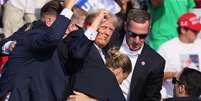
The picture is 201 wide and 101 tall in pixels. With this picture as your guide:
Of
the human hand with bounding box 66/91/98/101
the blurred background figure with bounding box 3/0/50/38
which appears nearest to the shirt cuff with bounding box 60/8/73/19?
the human hand with bounding box 66/91/98/101

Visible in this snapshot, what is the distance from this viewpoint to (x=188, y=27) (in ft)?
27.2

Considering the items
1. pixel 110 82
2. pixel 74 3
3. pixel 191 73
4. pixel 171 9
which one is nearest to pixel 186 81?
pixel 191 73

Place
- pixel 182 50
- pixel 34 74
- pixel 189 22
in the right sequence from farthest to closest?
pixel 189 22 → pixel 182 50 → pixel 34 74

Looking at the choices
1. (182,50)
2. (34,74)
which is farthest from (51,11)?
(182,50)

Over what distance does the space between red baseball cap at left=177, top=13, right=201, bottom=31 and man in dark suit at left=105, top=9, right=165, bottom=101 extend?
4.49 feet

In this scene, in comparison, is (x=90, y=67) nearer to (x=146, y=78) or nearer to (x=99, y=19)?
(x=99, y=19)

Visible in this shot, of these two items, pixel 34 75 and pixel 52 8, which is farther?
pixel 52 8

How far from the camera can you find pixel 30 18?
29.0 feet

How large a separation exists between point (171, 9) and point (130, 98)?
236 centimetres

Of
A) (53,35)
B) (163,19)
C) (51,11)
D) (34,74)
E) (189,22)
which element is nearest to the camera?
(53,35)

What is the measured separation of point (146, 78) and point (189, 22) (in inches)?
68.6

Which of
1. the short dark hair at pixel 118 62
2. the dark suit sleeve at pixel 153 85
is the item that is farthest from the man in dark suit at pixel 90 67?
the dark suit sleeve at pixel 153 85

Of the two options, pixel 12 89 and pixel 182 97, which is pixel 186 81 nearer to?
pixel 182 97

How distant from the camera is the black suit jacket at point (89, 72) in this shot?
5.43 metres
